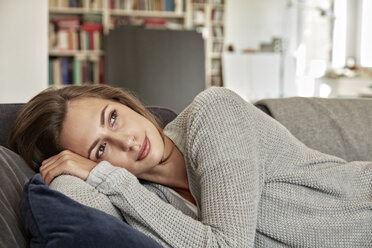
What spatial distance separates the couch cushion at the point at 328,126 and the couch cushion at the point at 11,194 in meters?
1.03

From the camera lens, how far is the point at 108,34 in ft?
19.5

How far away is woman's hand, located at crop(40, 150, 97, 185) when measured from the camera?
1161 mm

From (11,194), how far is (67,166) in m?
0.18

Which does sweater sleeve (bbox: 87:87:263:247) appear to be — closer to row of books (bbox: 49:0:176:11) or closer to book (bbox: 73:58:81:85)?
book (bbox: 73:58:81:85)

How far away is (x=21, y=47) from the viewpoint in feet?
10.5

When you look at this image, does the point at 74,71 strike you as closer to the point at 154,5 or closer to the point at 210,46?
the point at 154,5

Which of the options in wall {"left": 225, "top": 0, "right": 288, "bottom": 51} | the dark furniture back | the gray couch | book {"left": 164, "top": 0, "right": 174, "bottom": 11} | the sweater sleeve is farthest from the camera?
wall {"left": 225, "top": 0, "right": 288, "bottom": 51}

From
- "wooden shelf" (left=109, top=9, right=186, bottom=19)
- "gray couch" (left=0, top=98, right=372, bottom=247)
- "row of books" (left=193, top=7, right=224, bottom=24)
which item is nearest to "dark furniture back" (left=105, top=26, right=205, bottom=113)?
"wooden shelf" (left=109, top=9, right=186, bottom=19)

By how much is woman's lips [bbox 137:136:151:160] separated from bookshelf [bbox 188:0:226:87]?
550 cm

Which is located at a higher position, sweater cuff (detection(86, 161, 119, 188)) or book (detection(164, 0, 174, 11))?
book (detection(164, 0, 174, 11))

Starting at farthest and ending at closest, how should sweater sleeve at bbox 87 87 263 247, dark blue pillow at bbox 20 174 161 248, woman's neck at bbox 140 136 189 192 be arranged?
woman's neck at bbox 140 136 189 192 → sweater sleeve at bbox 87 87 263 247 → dark blue pillow at bbox 20 174 161 248

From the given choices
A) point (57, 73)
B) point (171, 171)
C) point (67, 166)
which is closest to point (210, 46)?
point (57, 73)

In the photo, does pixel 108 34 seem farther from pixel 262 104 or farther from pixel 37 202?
pixel 37 202

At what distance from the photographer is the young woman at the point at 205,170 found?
1062 millimetres
